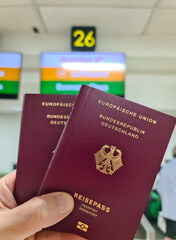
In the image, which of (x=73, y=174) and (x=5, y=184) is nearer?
(x=73, y=174)

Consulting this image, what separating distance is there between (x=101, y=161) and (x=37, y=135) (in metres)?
0.24

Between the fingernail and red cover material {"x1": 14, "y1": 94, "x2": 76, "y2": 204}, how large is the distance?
0.11 metres

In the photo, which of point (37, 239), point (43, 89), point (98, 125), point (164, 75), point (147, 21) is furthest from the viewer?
point (164, 75)

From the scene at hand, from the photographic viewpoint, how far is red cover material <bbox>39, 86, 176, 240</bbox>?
0.72 metres

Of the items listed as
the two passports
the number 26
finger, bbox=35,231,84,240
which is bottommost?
finger, bbox=35,231,84,240

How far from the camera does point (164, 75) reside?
3.42 meters

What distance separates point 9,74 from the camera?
257 centimetres

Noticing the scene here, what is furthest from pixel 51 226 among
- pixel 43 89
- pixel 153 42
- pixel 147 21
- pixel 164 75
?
pixel 164 75

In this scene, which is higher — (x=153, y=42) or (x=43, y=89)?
(x=153, y=42)

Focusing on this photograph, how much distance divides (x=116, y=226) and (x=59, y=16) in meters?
2.48

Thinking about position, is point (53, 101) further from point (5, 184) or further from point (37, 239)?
point (37, 239)

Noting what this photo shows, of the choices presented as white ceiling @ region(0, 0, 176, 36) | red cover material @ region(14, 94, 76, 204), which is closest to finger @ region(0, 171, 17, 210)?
red cover material @ region(14, 94, 76, 204)

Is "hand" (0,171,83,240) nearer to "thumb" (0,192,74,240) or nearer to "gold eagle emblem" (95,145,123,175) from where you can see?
"thumb" (0,192,74,240)

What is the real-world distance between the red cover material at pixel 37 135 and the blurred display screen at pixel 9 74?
71.9 inches
